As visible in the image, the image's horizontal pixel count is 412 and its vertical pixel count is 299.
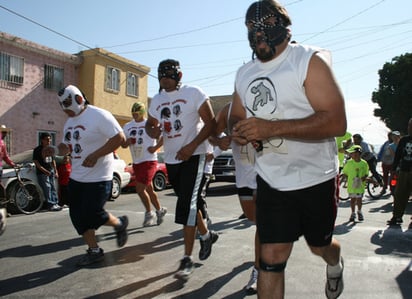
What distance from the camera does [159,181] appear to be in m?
13.5

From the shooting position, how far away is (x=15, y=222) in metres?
7.25

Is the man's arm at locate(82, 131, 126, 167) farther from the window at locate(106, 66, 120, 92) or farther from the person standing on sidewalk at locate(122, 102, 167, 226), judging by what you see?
the window at locate(106, 66, 120, 92)

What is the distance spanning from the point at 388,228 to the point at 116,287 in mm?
4869

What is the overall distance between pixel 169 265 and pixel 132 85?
887 inches

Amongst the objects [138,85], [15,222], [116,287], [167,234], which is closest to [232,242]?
[167,234]

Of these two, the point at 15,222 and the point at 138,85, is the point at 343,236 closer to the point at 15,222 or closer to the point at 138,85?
the point at 15,222

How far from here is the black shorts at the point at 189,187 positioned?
3.90 metres

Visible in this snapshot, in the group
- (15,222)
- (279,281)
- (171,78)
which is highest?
(171,78)

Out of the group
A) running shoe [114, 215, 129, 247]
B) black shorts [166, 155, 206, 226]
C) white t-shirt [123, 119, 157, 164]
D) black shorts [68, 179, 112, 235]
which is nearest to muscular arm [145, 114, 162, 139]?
black shorts [166, 155, 206, 226]

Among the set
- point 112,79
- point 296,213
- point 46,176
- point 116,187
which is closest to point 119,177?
point 116,187

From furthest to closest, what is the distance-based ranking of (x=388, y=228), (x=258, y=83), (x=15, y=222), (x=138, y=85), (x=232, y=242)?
Result: (x=138, y=85) → (x=15, y=222) → (x=388, y=228) → (x=232, y=242) → (x=258, y=83)

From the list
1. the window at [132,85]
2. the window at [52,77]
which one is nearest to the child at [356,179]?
the window at [52,77]

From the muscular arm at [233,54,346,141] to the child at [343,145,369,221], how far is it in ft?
18.4

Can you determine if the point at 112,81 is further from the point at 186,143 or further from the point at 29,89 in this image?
the point at 186,143
